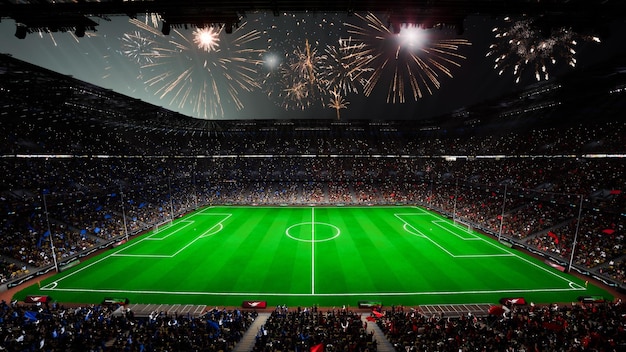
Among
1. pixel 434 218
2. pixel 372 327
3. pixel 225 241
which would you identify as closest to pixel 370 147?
pixel 434 218

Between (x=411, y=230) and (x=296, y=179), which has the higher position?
(x=296, y=179)

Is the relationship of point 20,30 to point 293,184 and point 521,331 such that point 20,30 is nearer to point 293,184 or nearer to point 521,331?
point 521,331

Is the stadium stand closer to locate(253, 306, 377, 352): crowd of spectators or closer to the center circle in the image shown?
locate(253, 306, 377, 352): crowd of spectators

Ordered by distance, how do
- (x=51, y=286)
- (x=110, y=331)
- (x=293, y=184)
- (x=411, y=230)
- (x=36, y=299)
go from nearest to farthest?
(x=110, y=331), (x=36, y=299), (x=51, y=286), (x=411, y=230), (x=293, y=184)

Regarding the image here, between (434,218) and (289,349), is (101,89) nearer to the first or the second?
(289,349)

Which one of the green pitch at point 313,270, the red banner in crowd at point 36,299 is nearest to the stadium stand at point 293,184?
the red banner in crowd at point 36,299

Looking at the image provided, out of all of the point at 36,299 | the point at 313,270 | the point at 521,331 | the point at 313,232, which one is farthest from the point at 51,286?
the point at 521,331
